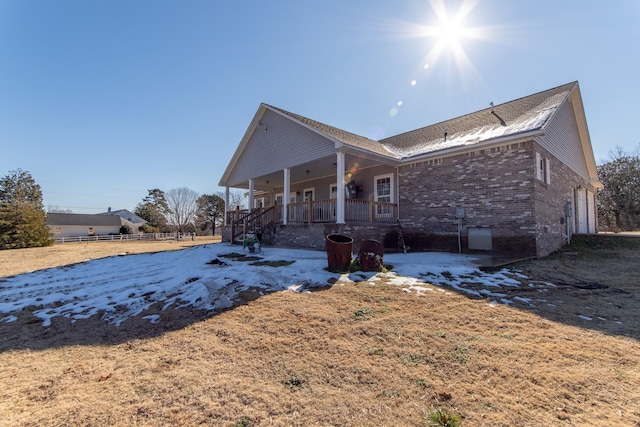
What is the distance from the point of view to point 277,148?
1334cm

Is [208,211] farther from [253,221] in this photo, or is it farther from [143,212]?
[253,221]

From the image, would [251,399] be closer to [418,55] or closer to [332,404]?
[332,404]

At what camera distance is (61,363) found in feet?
10.1

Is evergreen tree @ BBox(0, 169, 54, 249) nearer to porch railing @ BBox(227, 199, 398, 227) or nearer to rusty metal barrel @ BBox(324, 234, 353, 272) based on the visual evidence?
porch railing @ BBox(227, 199, 398, 227)

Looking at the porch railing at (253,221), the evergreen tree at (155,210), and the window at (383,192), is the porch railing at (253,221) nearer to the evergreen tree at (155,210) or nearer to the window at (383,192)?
the window at (383,192)

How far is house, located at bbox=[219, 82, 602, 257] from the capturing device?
895 centimetres

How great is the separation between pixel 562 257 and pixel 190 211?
4666 centimetres

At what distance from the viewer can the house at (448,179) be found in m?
8.95

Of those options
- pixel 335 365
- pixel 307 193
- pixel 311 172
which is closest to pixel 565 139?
pixel 311 172

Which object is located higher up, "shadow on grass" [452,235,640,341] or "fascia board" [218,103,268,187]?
"fascia board" [218,103,268,187]

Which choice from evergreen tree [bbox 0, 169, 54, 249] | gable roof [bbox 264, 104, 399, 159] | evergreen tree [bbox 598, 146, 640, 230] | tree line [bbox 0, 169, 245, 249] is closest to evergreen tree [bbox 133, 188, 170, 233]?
tree line [bbox 0, 169, 245, 249]

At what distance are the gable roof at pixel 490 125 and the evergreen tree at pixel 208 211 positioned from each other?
37.9 m

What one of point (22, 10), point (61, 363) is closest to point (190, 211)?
point (22, 10)

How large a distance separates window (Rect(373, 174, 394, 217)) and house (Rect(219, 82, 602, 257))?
0.15ft
